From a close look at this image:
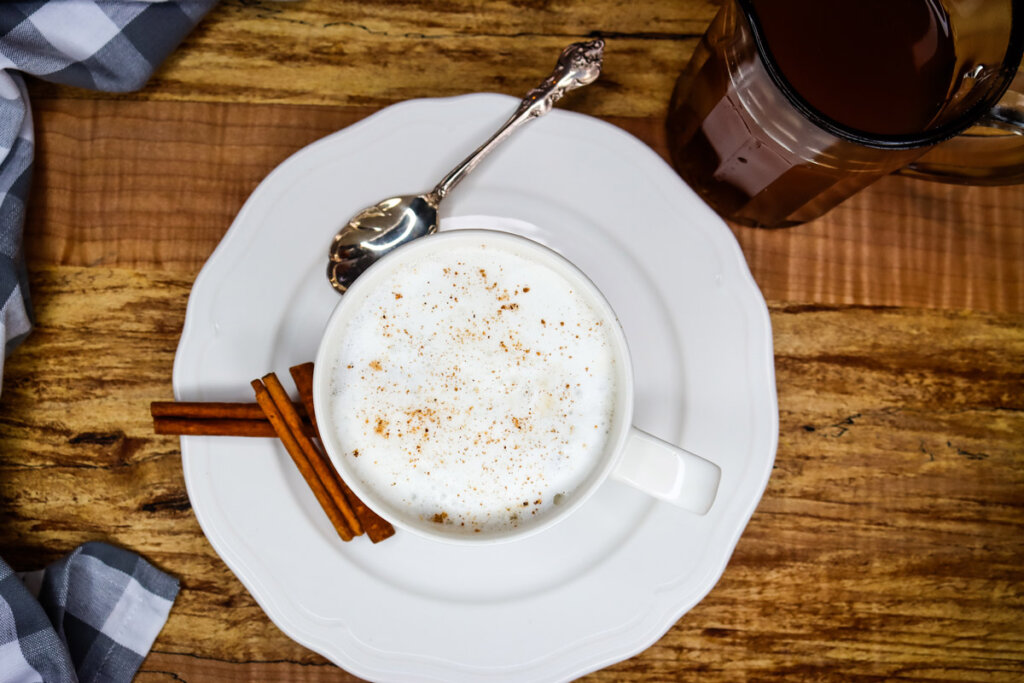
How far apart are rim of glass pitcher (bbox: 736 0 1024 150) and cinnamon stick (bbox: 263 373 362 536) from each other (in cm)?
65

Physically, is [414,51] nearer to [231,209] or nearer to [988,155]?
[231,209]

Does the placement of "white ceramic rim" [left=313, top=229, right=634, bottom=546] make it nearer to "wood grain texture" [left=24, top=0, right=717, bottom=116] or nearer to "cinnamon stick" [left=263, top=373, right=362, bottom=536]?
"cinnamon stick" [left=263, top=373, right=362, bottom=536]

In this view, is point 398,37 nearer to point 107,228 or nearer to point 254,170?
point 254,170

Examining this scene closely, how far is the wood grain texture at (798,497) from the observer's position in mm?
1022

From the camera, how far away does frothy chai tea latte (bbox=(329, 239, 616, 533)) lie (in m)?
0.84

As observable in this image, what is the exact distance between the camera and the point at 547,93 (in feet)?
3.02

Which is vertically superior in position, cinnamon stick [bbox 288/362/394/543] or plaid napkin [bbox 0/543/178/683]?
cinnamon stick [bbox 288/362/394/543]

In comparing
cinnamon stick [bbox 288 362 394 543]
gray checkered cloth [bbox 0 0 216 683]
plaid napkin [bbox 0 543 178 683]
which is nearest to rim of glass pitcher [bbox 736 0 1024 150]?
cinnamon stick [bbox 288 362 394 543]

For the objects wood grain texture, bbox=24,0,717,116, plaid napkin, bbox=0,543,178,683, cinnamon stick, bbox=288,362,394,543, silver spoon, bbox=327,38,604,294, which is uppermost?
wood grain texture, bbox=24,0,717,116

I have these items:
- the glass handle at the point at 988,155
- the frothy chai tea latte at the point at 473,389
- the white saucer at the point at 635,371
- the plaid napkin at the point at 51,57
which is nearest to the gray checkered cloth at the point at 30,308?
the plaid napkin at the point at 51,57

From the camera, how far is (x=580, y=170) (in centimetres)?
93

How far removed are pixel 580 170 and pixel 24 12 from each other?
75 cm

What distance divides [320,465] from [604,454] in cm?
35

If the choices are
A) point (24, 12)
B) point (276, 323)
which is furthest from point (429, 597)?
point (24, 12)
